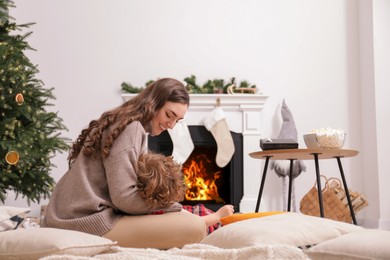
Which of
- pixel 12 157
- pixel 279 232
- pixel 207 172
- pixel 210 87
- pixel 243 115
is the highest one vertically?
pixel 210 87

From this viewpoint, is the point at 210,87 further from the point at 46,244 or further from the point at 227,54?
the point at 46,244

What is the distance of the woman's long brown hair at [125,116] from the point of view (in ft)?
6.57

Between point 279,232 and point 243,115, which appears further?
point 243,115

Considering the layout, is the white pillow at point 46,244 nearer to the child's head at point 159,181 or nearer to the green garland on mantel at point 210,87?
the child's head at point 159,181

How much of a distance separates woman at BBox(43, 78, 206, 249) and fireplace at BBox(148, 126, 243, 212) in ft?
9.11

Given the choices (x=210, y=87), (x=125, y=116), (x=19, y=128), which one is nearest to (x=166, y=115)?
(x=125, y=116)

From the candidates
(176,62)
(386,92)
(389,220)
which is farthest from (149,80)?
→ (389,220)

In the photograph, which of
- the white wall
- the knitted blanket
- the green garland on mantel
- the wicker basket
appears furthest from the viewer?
the white wall

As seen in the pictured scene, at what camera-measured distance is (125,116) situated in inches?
81.6

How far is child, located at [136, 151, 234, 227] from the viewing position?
186 centimetres

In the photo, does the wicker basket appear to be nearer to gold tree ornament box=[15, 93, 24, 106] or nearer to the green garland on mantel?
the green garland on mantel

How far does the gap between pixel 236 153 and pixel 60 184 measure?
3.02 meters

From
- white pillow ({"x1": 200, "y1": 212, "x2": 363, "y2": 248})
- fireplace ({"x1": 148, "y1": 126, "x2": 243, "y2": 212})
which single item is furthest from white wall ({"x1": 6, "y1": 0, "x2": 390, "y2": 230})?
white pillow ({"x1": 200, "y1": 212, "x2": 363, "y2": 248})

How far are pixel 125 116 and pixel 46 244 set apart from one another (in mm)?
825
